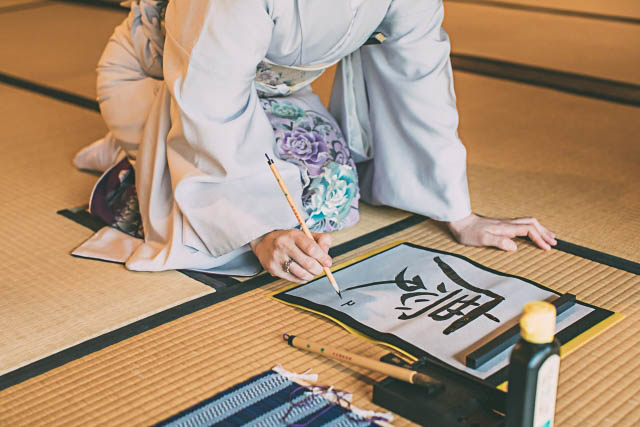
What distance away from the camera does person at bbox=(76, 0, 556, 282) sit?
175cm

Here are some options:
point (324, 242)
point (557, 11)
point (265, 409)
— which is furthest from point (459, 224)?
point (557, 11)

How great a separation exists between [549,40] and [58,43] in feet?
8.94

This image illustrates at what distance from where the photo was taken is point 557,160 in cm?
266

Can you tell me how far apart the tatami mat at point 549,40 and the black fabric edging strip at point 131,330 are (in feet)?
6.92

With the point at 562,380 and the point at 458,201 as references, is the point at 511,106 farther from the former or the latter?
the point at 562,380

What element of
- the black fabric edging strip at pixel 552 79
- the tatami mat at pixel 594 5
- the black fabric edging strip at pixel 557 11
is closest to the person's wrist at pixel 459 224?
the black fabric edging strip at pixel 552 79

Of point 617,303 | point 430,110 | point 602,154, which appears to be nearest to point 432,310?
point 617,303

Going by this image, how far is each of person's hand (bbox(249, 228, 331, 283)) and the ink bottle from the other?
1.94 feet

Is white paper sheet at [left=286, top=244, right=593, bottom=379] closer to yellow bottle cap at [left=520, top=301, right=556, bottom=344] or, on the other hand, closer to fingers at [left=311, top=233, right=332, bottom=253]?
fingers at [left=311, top=233, right=332, bottom=253]

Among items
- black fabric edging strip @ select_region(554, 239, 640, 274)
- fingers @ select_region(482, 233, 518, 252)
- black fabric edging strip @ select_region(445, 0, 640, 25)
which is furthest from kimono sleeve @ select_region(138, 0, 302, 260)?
black fabric edging strip @ select_region(445, 0, 640, 25)

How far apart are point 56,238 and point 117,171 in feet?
0.87

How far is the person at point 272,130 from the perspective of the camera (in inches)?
68.7

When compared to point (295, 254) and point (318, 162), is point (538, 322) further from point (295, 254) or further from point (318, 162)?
point (318, 162)

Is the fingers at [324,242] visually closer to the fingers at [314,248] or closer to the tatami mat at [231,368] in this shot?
the fingers at [314,248]
